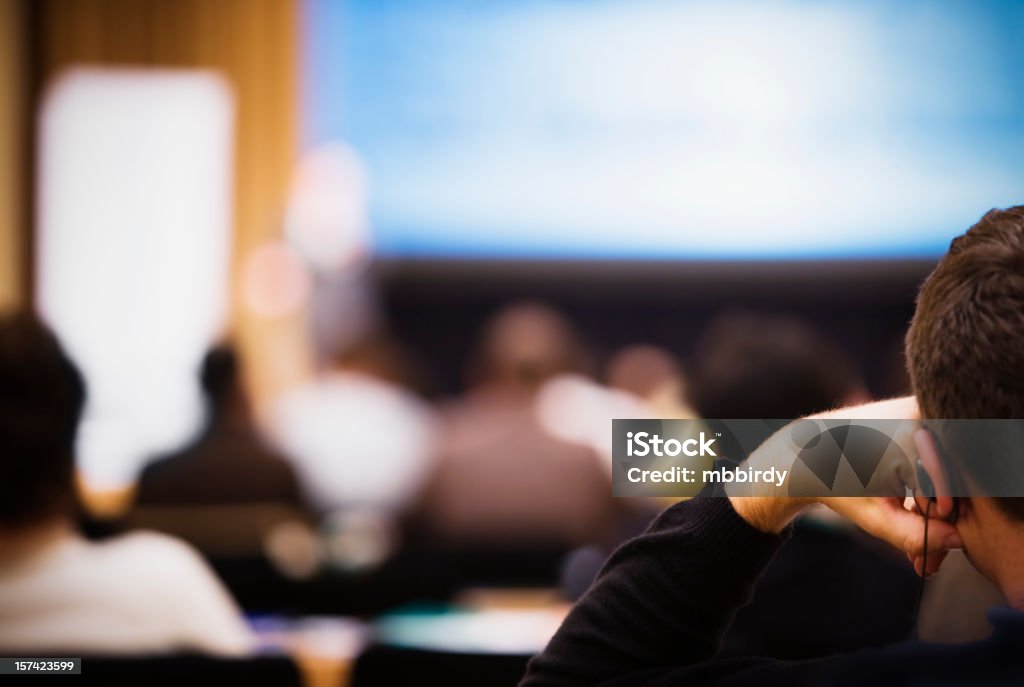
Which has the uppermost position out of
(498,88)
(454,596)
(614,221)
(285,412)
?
(498,88)

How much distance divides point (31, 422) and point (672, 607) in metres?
1.07

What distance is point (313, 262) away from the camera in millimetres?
5664

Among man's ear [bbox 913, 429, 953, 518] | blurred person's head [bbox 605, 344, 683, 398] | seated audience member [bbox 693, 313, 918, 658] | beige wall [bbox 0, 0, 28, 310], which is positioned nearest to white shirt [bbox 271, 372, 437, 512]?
blurred person's head [bbox 605, 344, 683, 398]

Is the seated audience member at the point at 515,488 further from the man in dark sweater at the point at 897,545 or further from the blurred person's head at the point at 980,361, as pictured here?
the blurred person's head at the point at 980,361

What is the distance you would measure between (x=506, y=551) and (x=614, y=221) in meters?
3.21

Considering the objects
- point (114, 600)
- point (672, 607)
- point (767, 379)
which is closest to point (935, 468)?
point (672, 607)

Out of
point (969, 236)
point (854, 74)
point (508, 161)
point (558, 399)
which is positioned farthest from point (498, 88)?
point (969, 236)

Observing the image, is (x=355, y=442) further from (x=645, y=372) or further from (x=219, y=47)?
(x=219, y=47)

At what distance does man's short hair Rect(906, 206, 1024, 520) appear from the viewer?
0.80 m

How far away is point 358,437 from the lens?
13.0ft

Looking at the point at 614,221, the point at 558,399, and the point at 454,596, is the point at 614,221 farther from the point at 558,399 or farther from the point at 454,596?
the point at 454,596

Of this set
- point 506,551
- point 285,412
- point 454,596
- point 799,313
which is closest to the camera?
point 454,596

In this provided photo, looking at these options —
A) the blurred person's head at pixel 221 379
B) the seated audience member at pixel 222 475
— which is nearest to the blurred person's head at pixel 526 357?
the seated audience member at pixel 222 475

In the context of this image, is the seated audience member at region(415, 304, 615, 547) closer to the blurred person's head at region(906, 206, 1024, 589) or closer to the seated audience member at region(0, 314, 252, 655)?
the seated audience member at region(0, 314, 252, 655)
